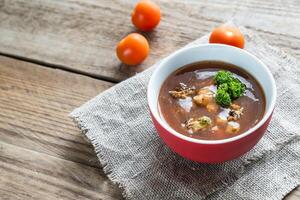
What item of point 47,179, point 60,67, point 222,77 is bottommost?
point 47,179

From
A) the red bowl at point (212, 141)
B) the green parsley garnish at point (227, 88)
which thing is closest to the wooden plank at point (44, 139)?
the red bowl at point (212, 141)

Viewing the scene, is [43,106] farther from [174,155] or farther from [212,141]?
[212,141]

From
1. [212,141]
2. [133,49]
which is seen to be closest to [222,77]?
[212,141]

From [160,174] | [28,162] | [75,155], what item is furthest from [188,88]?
[28,162]

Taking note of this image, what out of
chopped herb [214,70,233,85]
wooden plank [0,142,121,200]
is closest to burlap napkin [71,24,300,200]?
wooden plank [0,142,121,200]

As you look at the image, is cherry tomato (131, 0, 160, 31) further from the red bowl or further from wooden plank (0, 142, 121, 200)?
wooden plank (0, 142, 121, 200)

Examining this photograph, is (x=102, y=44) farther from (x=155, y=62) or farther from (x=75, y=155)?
(x=75, y=155)

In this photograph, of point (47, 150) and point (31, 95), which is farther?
point (31, 95)
